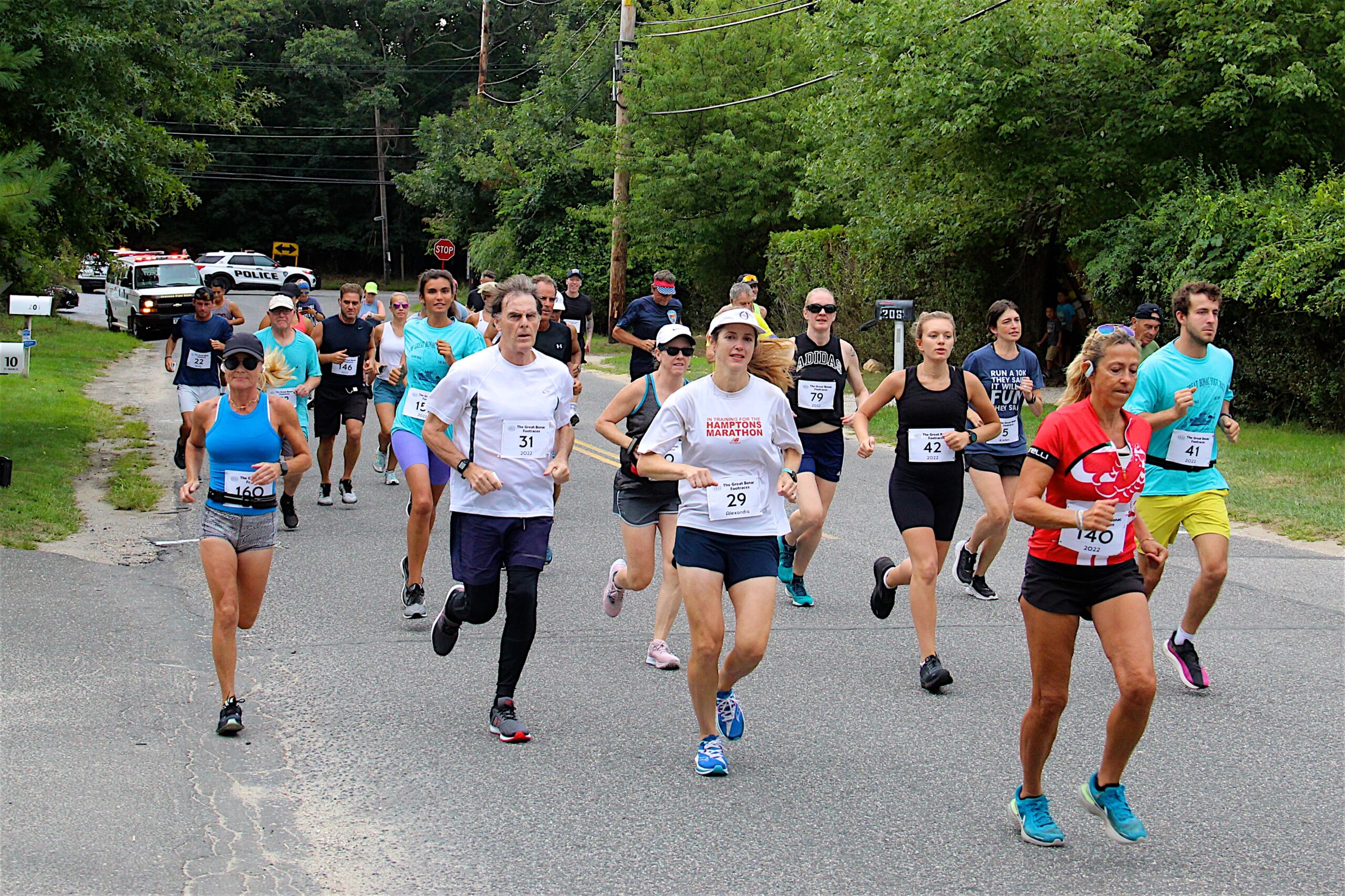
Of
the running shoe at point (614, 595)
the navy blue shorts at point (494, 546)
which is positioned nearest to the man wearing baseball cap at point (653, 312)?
the running shoe at point (614, 595)

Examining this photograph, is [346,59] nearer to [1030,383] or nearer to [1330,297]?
[1330,297]

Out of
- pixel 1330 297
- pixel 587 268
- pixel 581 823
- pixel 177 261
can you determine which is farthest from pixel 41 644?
pixel 587 268

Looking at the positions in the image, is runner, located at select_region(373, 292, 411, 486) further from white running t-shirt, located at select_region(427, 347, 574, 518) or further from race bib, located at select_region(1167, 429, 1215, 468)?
race bib, located at select_region(1167, 429, 1215, 468)

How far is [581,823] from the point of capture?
16.2ft

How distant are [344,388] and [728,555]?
779 cm

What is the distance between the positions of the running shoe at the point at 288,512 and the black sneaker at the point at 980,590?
5723 mm

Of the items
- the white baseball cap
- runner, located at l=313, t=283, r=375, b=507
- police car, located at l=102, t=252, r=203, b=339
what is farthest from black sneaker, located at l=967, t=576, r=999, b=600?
police car, located at l=102, t=252, r=203, b=339

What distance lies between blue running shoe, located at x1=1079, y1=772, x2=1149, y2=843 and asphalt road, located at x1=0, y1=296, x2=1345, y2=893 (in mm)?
75

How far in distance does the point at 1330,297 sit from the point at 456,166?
4289 centimetres

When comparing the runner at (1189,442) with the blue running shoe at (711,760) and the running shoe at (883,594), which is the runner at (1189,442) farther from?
the blue running shoe at (711,760)

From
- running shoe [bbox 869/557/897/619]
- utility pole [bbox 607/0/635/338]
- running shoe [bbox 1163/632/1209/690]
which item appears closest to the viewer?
running shoe [bbox 1163/632/1209/690]

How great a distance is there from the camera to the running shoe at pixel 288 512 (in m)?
11.3

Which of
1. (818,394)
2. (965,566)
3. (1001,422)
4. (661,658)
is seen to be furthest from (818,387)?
(661,658)

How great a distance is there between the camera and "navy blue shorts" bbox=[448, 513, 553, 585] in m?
6.12
